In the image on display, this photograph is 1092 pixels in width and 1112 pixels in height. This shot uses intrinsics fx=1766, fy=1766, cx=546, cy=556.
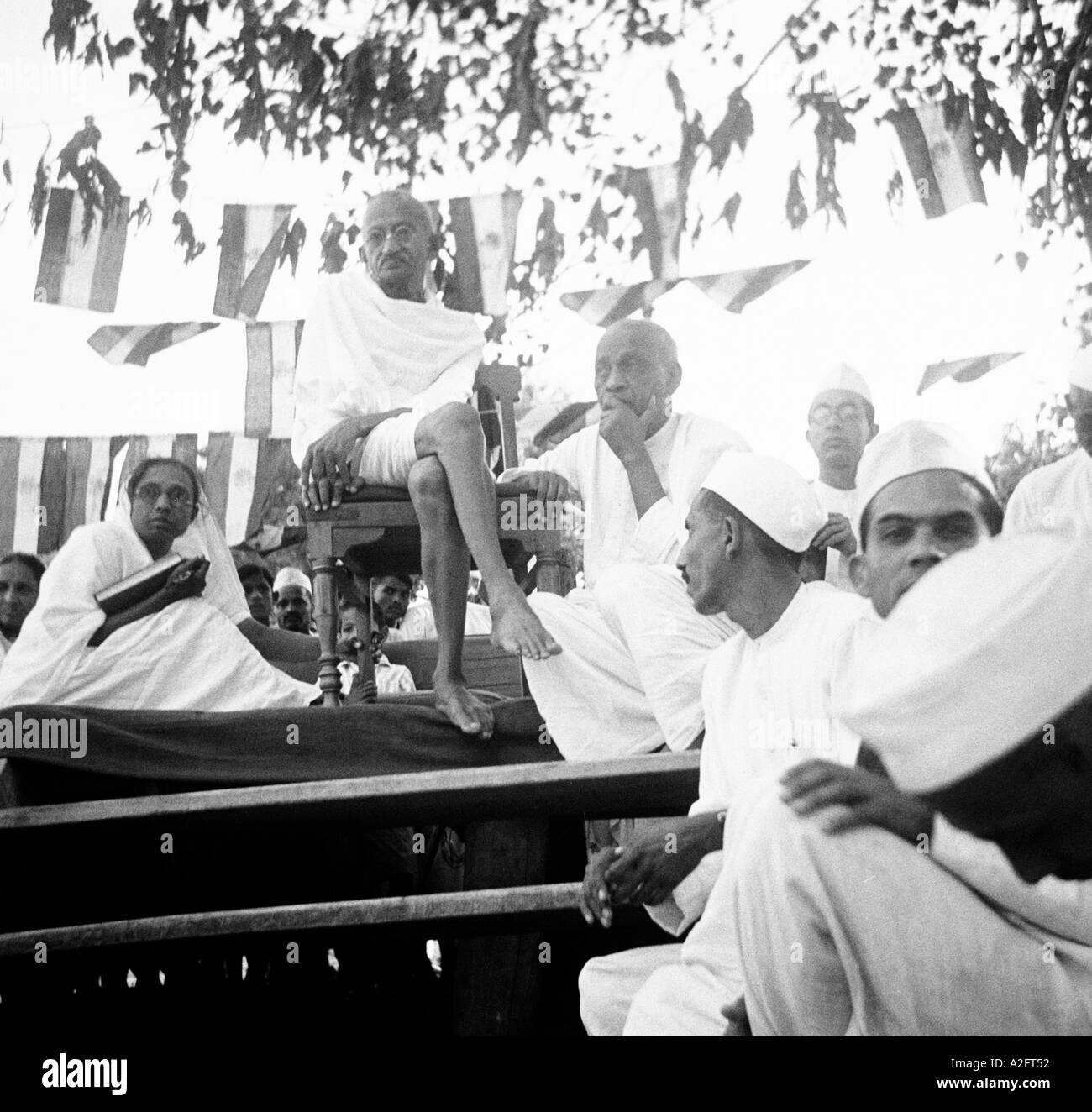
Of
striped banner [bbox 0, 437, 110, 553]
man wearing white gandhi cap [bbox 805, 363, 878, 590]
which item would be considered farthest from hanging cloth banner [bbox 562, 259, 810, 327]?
striped banner [bbox 0, 437, 110, 553]

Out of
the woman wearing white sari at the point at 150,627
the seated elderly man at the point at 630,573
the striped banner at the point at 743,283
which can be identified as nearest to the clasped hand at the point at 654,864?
the seated elderly man at the point at 630,573

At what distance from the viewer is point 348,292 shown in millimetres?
3854

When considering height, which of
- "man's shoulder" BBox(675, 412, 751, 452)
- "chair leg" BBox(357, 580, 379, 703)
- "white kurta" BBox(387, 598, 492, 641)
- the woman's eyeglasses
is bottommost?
"chair leg" BBox(357, 580, 379, 703)

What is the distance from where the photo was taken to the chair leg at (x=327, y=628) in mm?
3691

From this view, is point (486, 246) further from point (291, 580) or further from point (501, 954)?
point (501, 954)

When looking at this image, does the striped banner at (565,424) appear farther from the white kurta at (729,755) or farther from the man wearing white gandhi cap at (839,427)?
the white kurta at (729,755)

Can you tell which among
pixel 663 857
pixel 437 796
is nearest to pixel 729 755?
pixel 663 857

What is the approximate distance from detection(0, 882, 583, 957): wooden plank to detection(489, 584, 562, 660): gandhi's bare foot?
46 centimetres

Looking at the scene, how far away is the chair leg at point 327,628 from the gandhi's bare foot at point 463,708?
23 cm

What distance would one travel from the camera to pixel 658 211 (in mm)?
3762

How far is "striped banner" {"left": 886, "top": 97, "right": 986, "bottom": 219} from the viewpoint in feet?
11.8

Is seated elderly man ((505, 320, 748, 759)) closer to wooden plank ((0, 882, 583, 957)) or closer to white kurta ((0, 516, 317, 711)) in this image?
wooden plank ((0, 882, 583, 957))

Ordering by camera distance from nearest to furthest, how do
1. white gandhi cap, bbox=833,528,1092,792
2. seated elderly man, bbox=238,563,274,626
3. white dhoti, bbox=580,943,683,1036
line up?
white gandhi cap, bbox=833,528,1092,792 → white dhoti, bbox=580,943,683,1036 → seated elderly man, bbox=238,563,274,626

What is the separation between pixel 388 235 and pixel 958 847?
6.34 feet
